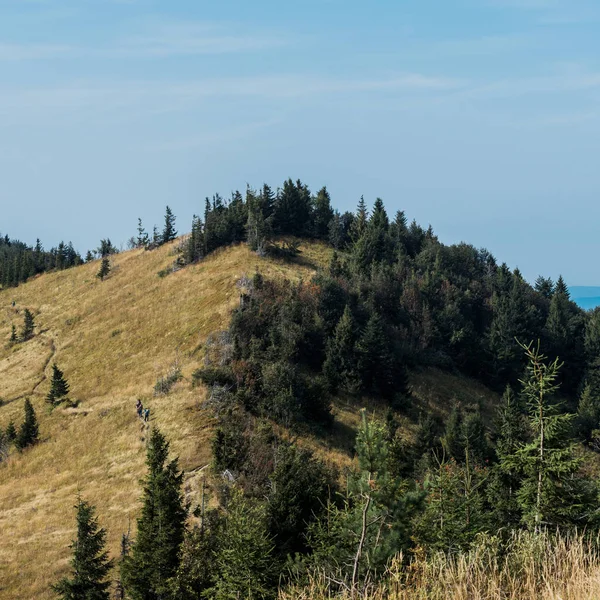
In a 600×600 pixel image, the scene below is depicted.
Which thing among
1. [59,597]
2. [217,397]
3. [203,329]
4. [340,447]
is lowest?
[59,597]

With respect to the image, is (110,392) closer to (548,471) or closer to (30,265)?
(548,471)

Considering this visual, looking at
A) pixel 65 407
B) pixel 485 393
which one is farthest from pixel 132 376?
pixel 485 393

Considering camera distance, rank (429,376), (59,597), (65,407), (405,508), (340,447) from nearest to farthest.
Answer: (405,508) → (59,597) → (340,447) → (65,407) → (429,376)

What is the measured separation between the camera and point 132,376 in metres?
61.6

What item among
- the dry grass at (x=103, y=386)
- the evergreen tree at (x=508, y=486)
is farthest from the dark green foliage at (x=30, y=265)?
the evergreen tree at (x=508, y=486)

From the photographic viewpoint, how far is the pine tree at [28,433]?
55.0 meters

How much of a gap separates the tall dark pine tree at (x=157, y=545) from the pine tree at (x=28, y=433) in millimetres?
29883

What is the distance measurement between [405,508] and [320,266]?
58996mm

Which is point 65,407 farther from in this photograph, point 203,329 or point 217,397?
point 217,397

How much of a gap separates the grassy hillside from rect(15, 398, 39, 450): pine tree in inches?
36.8

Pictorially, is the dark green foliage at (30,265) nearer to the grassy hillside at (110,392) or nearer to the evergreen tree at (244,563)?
the grassy hillside at (110,392)

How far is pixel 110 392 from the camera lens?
5997 cm

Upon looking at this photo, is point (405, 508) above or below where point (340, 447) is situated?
above

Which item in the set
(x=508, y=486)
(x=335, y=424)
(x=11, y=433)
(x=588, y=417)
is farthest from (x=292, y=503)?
(x=588, y=417)
